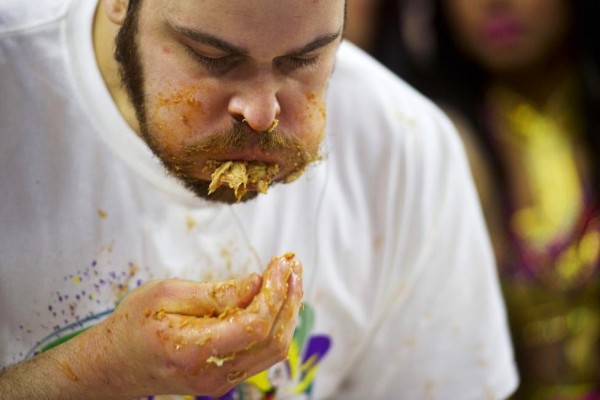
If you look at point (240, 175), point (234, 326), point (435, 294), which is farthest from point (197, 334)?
point (435, 294)

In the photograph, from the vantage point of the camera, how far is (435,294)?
1323 mm

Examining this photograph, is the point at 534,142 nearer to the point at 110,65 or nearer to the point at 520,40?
the point at 520,40

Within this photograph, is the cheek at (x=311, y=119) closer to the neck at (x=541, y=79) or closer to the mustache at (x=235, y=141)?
the mustache at (x=235, y=141)

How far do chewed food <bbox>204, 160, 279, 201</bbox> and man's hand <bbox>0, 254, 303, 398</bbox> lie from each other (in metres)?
0.09

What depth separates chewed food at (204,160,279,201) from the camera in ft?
3.09

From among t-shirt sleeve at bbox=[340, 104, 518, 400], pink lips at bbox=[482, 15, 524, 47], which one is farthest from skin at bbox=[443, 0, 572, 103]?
t-shirt sleeve at bbox=[340, 104, 518, 400]

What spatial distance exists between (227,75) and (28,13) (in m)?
0.26

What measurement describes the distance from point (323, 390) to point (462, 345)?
0.71 feet

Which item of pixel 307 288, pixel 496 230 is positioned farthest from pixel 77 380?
pixel 496 230

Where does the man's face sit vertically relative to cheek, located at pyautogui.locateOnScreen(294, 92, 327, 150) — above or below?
above

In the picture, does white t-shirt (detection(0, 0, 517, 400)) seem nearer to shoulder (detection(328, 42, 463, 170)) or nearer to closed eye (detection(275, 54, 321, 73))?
shoulder (detection(328, 42, 463, 170))

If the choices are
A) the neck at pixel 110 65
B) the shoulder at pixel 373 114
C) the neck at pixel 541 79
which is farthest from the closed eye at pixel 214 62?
the neck at pixel 541 79

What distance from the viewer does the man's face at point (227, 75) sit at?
2.95 ft

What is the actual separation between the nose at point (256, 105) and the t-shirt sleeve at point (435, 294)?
1.22 feet
